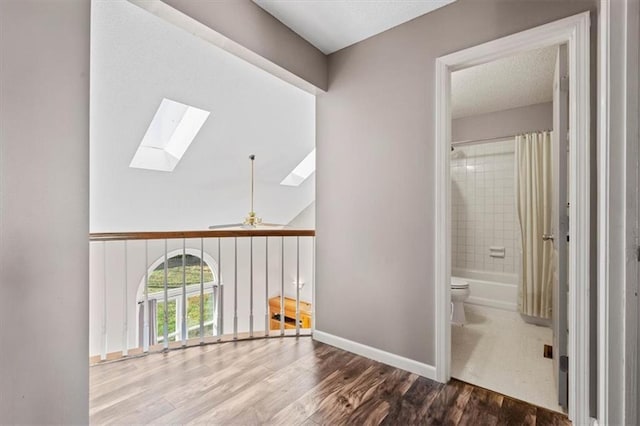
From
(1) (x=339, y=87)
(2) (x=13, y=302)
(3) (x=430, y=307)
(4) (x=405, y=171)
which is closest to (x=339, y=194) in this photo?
(4) (x=405, y=171)

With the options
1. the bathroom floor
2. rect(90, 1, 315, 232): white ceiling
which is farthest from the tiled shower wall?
rect(90, 1, 315, 232): white ceiling

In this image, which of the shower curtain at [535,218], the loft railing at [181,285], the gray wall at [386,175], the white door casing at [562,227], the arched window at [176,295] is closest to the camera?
the white door casing at [562,227]

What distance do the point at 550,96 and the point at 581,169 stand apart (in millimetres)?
2119

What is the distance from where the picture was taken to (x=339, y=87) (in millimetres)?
2455

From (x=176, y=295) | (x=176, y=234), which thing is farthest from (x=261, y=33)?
(x=176, y=295)

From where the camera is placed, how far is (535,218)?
3160 mm

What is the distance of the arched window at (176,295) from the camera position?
17.0 ft

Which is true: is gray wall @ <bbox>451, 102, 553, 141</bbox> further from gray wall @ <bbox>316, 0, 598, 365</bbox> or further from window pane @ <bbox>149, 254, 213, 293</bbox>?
window pane @ <bbox>149, 254, 213, 293</bbox>

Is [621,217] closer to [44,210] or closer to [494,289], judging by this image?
[44,210]

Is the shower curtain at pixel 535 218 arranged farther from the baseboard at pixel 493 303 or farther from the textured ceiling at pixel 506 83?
the textured ceiling at pixel 506 83

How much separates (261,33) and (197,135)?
199 cm

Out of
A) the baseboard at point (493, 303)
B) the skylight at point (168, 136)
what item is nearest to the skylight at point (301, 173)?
the skylight at point (168, 136)

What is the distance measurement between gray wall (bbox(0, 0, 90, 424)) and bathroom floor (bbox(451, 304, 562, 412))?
2.15 meters

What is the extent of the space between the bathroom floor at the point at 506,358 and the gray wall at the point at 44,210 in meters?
2.15
